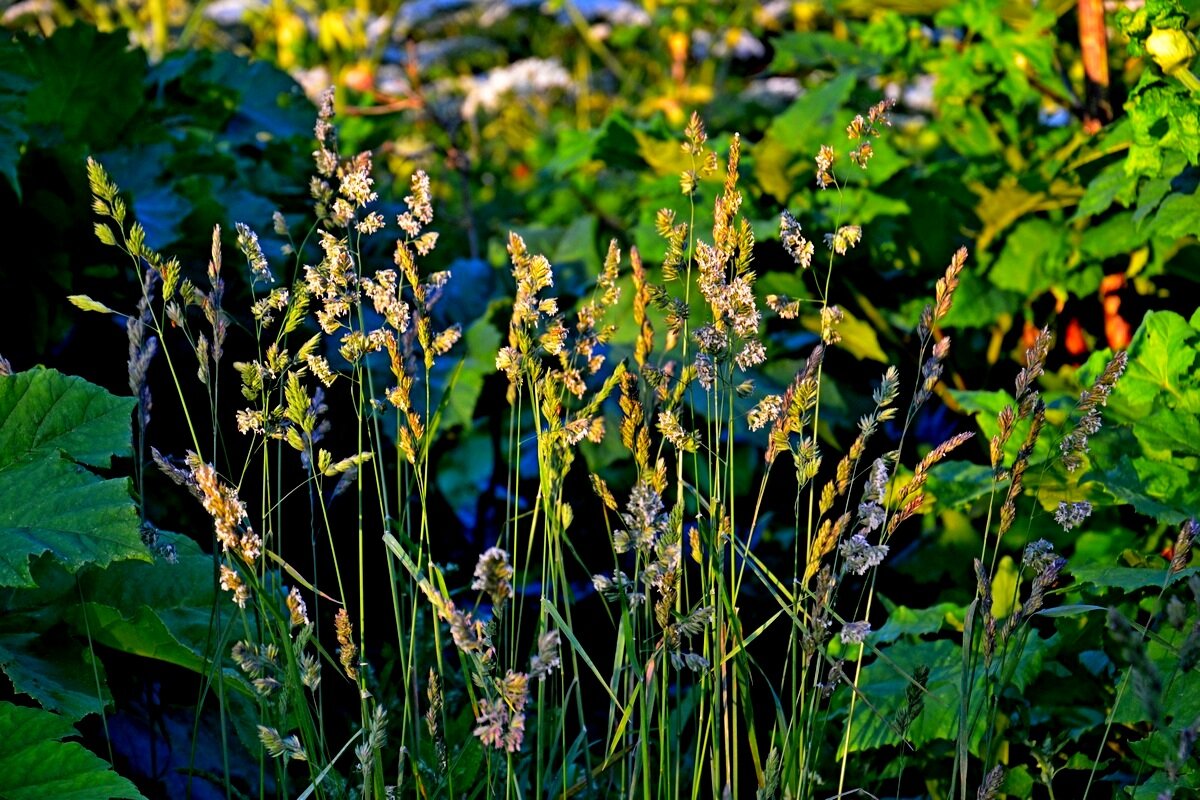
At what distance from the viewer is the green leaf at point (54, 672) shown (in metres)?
1.25

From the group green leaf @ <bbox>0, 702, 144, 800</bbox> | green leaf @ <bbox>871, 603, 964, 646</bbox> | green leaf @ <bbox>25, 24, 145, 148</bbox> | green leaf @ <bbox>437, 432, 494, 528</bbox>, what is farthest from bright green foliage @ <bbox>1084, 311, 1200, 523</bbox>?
green leaf @ <bbox>25, 24, 145, 148</bbox>

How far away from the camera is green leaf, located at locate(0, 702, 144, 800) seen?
1120 millimetres

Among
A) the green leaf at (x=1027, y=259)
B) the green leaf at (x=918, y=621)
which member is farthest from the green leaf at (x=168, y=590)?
the green leaf at (x=1027, y=259)

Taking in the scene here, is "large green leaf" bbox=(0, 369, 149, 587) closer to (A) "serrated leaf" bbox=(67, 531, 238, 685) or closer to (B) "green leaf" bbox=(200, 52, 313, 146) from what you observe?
(A) "serrated leaf" bbox=(67, 531, 238, 685)

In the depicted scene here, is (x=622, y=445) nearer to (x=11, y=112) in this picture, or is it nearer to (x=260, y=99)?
(x=11, y=112)

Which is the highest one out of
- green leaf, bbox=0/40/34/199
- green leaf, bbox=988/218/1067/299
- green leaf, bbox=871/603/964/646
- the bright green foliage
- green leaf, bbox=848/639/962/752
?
green leaf, bbox=0/40/34/199

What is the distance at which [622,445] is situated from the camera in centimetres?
203

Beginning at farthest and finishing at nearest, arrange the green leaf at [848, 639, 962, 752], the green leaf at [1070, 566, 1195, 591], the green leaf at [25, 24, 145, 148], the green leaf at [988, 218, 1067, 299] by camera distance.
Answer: the green leaf at [988, 218, 1067, 299], the green leaf at [25, 24, 145, 148], the green leaf at [848, 639, 962, 752], the green leaf at [1070, 566, 1195, 591]

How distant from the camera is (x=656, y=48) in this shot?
6.69 meters

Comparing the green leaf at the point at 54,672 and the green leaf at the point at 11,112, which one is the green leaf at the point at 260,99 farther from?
the green leaf at the point at 54,672

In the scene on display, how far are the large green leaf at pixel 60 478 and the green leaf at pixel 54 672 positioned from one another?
→ 11cm

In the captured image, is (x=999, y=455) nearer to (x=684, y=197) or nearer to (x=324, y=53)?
(x=684, y=197)

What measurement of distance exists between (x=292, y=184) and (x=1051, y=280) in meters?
1.47

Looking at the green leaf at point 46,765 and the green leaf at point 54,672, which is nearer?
the green leaf at point 46,765
